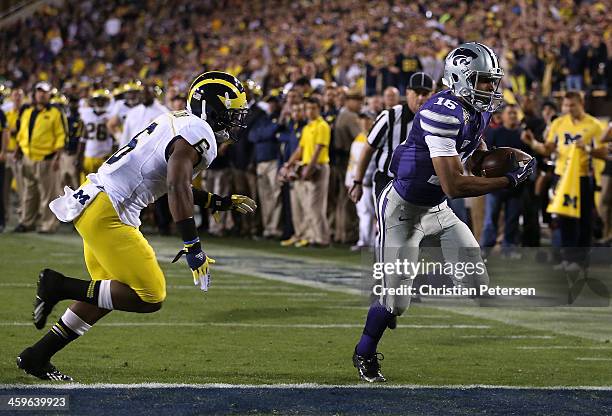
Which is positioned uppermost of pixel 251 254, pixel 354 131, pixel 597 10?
pixel 597 10

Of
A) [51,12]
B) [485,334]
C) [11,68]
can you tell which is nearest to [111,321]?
[485,334]

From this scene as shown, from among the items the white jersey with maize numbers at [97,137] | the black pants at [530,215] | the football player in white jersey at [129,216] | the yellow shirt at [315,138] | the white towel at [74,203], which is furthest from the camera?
the white jersey with maize numbers at [97,137]

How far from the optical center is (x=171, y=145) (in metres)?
6.01

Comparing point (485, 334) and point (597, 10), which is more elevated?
point (597, 10)

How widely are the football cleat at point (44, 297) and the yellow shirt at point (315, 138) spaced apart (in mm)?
8440

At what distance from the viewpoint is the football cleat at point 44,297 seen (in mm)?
6199

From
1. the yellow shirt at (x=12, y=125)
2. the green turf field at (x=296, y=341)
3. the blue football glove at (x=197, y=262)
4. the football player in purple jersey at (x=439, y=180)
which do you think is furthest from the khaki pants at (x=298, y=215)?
the blue football glove at (x=197, y=262)

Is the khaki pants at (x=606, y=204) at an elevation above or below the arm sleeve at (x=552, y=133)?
below

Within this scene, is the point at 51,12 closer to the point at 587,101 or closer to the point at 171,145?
the point at 587,101

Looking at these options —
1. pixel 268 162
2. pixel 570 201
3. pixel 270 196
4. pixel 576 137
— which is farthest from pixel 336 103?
pixel 570 201

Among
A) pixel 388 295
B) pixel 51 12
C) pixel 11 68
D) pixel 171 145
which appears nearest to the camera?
pixel 171 145

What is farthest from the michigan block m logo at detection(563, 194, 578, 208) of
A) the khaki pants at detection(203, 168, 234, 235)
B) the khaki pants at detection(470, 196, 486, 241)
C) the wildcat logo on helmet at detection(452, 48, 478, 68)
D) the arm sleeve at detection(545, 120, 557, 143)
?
the wildcat logo on helmet at detection(452, 48, 478, 68)

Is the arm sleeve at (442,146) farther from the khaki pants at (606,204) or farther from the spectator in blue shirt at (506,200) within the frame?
the khaki pants at (606,204)

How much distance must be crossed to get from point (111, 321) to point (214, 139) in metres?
2.94
